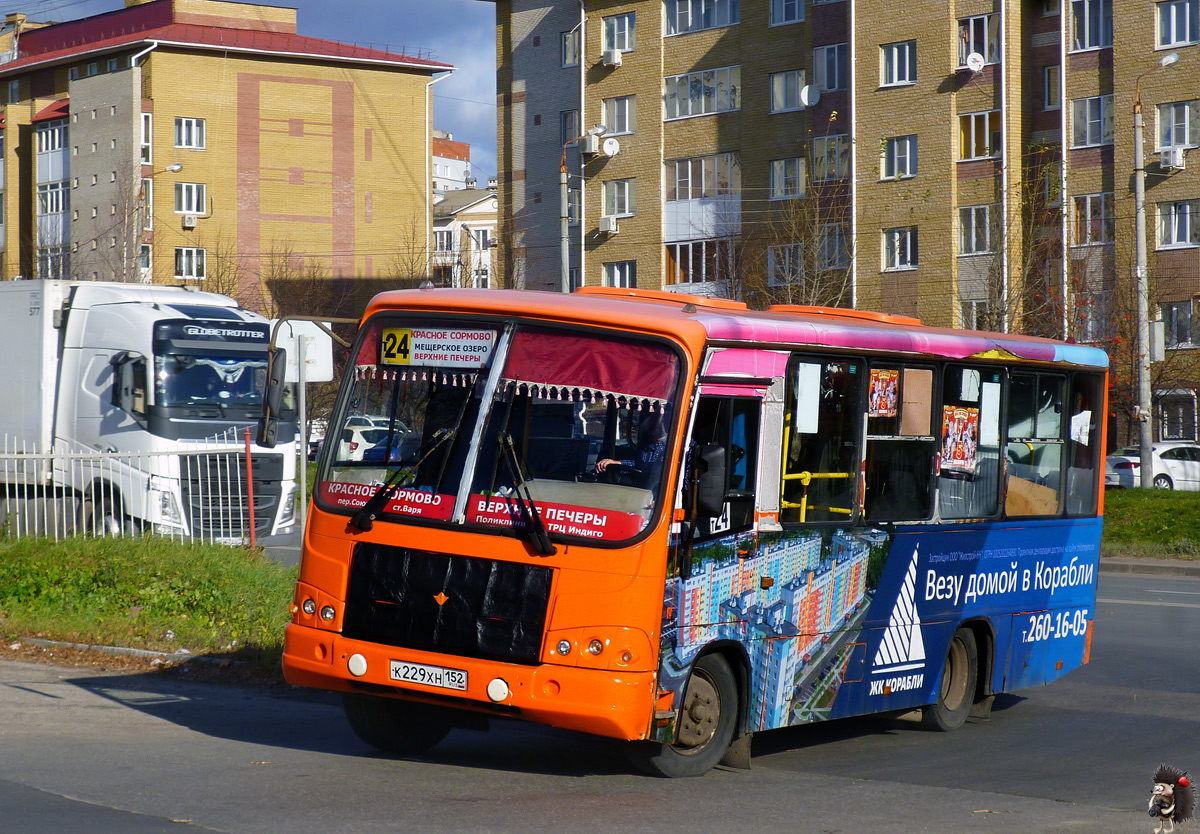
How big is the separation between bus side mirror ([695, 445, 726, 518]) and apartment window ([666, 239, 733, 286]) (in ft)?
143

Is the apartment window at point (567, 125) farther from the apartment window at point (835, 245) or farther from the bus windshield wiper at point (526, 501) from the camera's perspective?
the bus windshield wiper at point (526, 501)

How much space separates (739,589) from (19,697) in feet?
16.8

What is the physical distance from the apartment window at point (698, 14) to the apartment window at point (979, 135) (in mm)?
10867

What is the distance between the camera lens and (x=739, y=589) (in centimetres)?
806

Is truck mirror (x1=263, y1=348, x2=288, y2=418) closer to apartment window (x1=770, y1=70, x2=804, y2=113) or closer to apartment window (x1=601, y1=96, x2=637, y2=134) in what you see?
apartment window (x1=770, y1=70, x2=804, y2=113)

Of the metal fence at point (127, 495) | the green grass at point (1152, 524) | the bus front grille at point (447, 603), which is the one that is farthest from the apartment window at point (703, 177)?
the bus front grille at point (447, 603)

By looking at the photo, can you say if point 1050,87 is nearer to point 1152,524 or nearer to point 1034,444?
point 1152,524

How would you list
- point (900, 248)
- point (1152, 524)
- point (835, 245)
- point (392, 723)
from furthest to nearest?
Answer: point (835, 245) < point (900, 248) < point (1152, 524) < point (392, 723)

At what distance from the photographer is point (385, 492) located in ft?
25.9

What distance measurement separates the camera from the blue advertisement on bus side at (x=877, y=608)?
7969mm

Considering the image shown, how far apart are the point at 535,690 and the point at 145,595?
6564mm

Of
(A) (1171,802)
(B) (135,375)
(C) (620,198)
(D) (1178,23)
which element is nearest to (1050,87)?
(D) (1178,23)

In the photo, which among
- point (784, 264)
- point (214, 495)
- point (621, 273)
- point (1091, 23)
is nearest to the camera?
point (214, 495)

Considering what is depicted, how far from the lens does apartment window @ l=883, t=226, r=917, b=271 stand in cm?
4897
